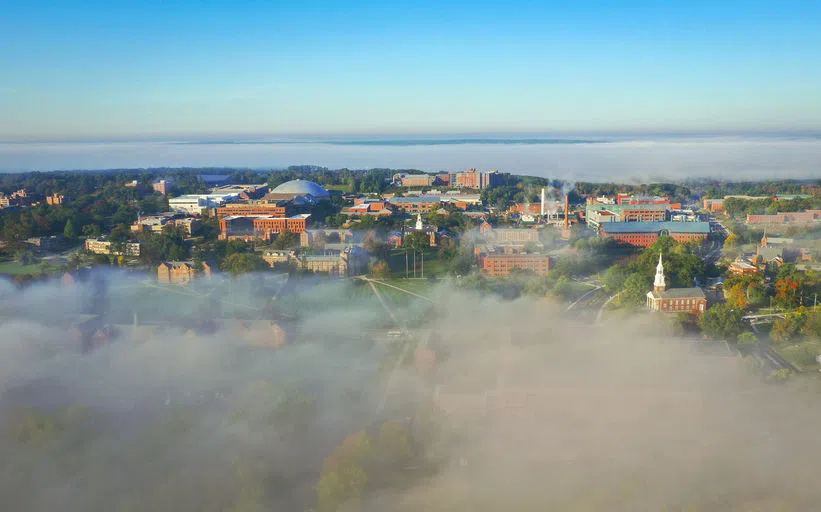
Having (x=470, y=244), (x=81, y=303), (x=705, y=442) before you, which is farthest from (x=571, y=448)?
(x=470, y=244)

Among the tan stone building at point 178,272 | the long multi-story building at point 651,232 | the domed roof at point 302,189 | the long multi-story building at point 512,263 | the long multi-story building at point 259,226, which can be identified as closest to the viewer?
the tan stone building at point 178,272

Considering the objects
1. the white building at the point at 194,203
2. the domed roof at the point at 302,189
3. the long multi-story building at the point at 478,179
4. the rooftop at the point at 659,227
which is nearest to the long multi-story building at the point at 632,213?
the rooftop at the point at 659,227

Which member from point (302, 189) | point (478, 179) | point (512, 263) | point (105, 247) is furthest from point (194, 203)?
point (512, 263)

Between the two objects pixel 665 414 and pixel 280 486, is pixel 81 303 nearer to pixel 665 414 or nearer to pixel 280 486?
pixel 280 486

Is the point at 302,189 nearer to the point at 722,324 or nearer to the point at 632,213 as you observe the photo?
the point at 632,213

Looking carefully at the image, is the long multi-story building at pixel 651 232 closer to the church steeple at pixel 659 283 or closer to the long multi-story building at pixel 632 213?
the long multi-story building at pixel 632 213
